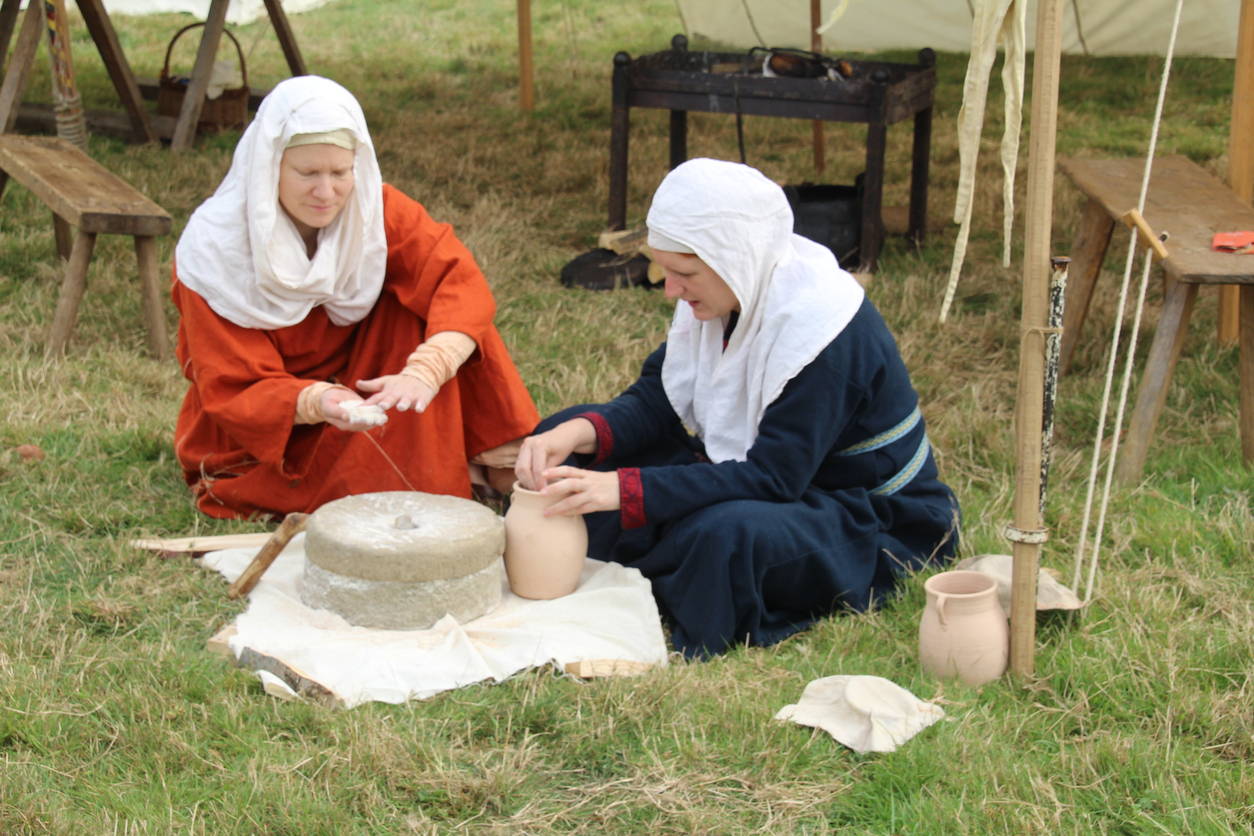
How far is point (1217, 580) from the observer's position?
9.98 ft

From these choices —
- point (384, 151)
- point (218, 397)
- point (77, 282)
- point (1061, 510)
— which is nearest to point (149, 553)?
point (218, 397)

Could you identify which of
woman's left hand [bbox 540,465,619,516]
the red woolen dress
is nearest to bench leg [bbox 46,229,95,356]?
the red woolen dress

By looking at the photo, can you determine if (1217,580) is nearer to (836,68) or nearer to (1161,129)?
(836,68)

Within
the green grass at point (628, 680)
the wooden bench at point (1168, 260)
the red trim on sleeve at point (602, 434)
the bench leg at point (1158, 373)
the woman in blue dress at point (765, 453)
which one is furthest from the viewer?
the bench leg at point (1158, 373)

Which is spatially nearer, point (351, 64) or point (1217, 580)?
point (1217, 580)

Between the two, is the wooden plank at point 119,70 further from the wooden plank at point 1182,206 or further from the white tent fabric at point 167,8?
the wooden plank at point 1182,206

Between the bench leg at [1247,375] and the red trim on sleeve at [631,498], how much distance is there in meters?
1.90

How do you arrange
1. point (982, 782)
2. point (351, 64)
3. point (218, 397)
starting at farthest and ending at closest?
1. point (351, 64)
2. point (218, 397)
3. point (982, 782)

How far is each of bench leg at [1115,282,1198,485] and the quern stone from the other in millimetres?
1835

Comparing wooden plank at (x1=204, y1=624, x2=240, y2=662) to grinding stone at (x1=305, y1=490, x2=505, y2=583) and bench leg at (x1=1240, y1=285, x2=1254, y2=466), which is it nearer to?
grinding stone at (x1=305, y1=490, x2=505, y2=583)

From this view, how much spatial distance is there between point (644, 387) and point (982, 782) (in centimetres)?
136

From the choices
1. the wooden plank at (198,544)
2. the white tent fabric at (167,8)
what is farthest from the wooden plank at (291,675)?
the white tent fabric at (167,8)

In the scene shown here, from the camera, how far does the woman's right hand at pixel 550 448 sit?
9.89 ft

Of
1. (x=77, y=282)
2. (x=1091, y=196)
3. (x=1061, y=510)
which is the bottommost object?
(x=1061, y=510)
